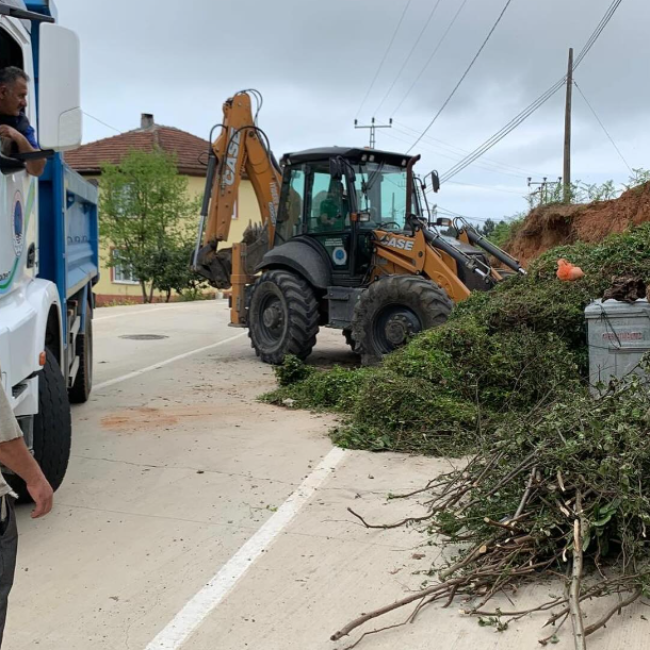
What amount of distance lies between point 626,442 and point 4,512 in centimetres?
303

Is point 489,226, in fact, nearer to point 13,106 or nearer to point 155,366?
point 155,366

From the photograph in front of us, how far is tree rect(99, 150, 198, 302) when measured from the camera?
29.5 m

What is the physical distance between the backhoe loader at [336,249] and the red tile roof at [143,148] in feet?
72.6

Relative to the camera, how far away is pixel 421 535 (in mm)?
4520

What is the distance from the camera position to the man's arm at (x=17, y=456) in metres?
2.56

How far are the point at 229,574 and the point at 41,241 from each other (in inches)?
126

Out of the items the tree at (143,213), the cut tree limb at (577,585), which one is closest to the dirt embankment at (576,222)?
the cut tree limb at (577,585)

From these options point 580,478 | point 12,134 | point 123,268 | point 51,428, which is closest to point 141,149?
point 123,268

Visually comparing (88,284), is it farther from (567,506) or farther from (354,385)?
(567,506)

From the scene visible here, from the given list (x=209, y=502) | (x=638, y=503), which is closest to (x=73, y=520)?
(x=209, y=502)

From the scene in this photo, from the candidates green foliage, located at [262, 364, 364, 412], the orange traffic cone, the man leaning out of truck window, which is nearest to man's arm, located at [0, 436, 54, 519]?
the man leaning out of truck window

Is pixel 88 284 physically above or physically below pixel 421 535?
above

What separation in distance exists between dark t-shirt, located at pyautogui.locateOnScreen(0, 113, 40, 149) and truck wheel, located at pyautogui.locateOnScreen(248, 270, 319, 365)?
652 cm

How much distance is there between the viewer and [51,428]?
16.0 feet
